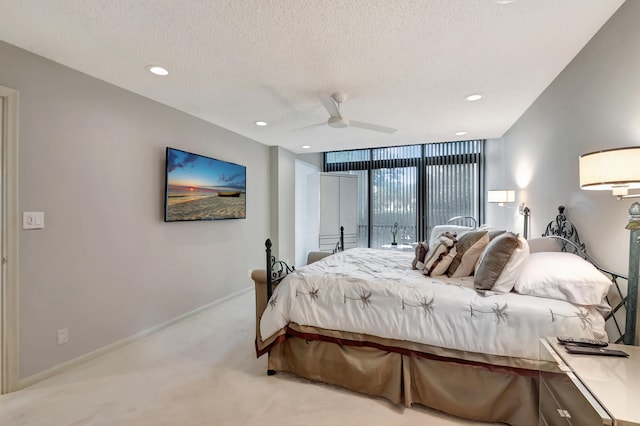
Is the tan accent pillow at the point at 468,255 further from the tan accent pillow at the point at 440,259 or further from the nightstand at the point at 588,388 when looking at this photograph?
the nightstand at the point at 588,388

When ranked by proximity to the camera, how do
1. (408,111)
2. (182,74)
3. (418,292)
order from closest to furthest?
(418,292), (182,74), (408,111)

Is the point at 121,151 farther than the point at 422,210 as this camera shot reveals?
No

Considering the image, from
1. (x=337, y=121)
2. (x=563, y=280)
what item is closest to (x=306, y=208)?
(x=337, y=121)

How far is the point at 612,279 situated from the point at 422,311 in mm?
1135

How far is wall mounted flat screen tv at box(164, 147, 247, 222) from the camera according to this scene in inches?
132

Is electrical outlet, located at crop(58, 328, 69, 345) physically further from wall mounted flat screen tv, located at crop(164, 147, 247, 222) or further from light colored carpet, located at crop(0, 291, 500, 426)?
wall mounted flat screen tv, located at crop(164, 147, 247, 222)

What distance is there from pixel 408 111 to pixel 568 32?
1610 mm

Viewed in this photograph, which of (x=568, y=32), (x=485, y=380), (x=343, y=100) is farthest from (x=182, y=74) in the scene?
(x=485, y=380)

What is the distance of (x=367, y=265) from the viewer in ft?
9.16

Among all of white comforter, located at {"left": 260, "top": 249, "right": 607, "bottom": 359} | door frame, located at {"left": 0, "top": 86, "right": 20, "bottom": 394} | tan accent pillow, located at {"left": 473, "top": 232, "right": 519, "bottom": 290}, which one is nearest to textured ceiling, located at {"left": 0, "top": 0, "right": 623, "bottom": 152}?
door frame, located at {"left": 0, "top": 86, "right": 20, "bottom": 394}

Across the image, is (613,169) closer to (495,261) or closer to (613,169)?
(613,169)

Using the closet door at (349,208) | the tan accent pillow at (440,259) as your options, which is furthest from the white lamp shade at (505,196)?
the closet door at (349,208)

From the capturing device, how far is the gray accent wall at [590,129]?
171 cm

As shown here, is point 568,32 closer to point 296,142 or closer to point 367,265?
point 367,265
